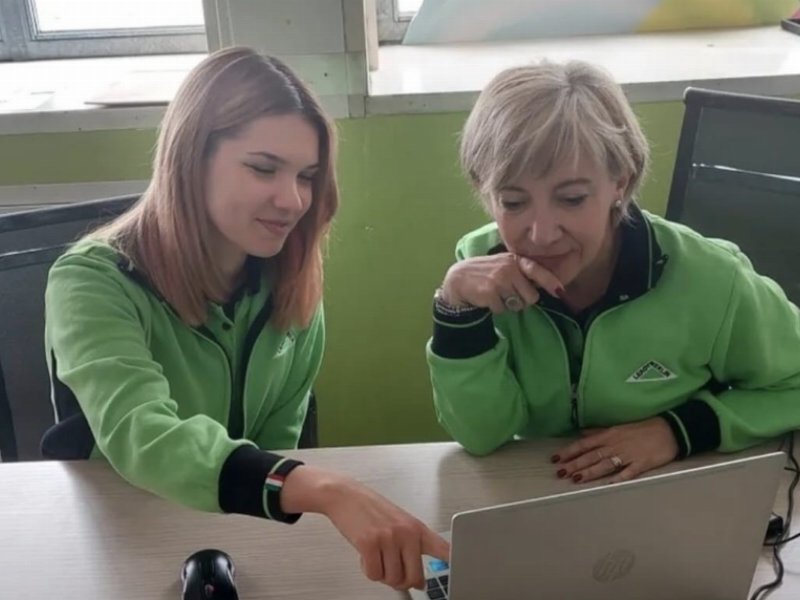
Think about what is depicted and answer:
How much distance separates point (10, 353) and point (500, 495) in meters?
0.84

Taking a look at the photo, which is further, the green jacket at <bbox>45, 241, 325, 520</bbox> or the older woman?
the older woman

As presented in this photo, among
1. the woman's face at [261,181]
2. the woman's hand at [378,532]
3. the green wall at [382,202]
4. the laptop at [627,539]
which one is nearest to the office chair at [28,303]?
the woman's face at [261,181]

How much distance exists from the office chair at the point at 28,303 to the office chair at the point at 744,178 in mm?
940

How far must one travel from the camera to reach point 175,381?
1.31 meters

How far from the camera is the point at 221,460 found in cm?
103

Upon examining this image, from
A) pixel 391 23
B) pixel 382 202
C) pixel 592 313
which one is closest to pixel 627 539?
pixel 592 313

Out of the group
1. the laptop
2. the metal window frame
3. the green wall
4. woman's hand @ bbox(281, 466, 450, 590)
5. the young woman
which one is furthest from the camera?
the metal window frame

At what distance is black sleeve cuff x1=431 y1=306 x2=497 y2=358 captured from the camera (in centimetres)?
124

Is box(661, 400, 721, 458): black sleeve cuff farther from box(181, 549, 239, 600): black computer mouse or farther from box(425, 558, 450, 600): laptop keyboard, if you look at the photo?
box(181, 549, 239, 600): black computer mouse

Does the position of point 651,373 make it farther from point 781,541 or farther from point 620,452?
point 781,541

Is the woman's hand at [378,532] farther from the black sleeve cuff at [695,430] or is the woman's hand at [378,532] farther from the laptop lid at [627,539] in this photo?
the black sleeve cuff at [695,430]

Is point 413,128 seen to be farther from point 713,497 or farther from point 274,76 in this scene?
point 713,497

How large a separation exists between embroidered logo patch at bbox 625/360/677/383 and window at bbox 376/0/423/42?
134 cm

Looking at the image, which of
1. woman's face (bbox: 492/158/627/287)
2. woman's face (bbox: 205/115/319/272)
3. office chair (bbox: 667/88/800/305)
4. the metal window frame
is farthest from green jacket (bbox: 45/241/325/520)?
the metal window frame
